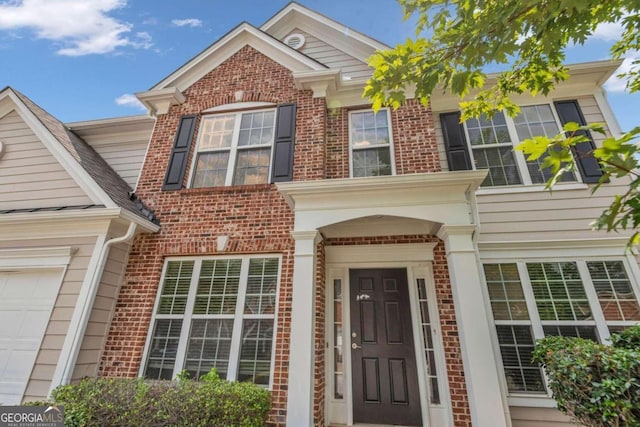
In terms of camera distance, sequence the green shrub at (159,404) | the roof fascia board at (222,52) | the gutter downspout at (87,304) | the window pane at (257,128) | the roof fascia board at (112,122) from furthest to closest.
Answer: the roof fascia board at (112,122), the roof fascia board at (222,52), the window pane at (257,128), the gutter downspout at (87,304), the green shrub at (159,404)

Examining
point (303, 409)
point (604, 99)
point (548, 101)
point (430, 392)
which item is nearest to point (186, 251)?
point (303, 409)

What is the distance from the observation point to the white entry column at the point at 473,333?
10.5ft

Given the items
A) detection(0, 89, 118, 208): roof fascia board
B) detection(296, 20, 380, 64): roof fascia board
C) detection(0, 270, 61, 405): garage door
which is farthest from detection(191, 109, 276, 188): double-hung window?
detection(0, 270, 61, 405): garage door

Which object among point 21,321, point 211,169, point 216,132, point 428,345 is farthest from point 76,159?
point 428,345

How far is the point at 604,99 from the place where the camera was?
5.45 meters

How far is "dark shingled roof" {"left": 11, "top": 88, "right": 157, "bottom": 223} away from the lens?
5176 millimetres

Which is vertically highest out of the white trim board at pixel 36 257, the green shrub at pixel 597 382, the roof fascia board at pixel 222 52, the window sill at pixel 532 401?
the roof fascia board at pixel 222 52

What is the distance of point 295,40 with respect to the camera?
24.3ft

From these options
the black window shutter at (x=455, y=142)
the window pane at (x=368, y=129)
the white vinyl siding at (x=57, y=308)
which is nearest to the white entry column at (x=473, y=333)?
the black window shutter at (x=455, y=142)

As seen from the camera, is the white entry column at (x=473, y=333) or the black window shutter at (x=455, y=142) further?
the black window shutter at (x=455, y=142)

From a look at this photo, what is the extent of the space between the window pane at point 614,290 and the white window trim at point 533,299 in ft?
0.18

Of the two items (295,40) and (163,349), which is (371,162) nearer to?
(295,40)

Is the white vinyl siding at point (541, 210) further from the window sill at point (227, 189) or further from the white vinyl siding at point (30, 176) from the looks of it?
the white vinyl siding at point (30, 176)

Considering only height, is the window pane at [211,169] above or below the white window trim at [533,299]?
above
